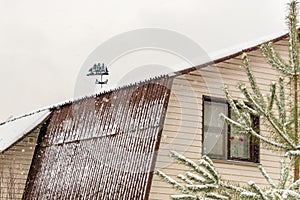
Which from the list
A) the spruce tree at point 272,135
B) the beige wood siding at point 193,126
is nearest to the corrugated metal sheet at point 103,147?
the beige wood siding at point 193,126

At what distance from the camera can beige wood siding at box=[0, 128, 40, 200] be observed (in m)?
18.8

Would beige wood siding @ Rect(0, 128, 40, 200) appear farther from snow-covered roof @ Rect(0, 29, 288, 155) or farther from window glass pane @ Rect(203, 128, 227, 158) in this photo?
window glass pane @ Rect(203, 128, 227, 158)

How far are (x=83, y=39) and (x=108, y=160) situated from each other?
26686 millimetres

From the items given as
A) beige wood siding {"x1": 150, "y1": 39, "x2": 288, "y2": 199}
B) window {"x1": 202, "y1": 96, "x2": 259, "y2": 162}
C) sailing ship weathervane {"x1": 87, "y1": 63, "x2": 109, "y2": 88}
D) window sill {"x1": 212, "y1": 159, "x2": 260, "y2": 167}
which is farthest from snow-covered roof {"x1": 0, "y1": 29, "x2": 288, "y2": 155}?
sailing ship weathervane {"x1": 87, "y1": 63, "x2": 109, "y2": 88}

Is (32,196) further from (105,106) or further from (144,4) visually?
(144,4)

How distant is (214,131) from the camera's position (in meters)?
14.3

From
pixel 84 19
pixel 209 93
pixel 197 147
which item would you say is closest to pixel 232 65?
pixel 209 93

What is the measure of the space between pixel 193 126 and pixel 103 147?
2.39 m

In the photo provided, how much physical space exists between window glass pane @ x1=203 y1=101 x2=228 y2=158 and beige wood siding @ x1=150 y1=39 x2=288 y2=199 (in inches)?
6.8

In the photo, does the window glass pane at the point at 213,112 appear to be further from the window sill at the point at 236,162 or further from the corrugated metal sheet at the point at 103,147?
the corrugated metal sheet at the point at 103,147

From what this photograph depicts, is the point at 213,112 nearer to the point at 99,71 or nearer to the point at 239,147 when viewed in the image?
the point at 239,147

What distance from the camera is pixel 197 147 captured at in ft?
45.8

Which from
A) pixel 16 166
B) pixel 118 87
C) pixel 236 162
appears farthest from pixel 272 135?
pixel 16 166

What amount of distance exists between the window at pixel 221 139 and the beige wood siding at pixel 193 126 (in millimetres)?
140
